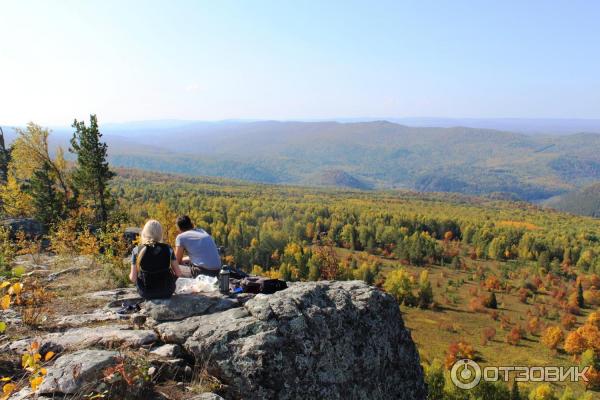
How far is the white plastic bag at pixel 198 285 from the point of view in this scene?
11.3 m

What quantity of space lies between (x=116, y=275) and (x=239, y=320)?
311 inches

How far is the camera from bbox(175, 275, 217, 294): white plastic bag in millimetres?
11273

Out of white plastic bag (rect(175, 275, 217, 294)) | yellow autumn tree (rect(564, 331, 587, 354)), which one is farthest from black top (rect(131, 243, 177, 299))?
yellow autumn tree (rect(564, 331, 587, 354))

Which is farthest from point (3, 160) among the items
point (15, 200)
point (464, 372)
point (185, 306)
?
point (464, 372)

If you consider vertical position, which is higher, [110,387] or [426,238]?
[110,387]

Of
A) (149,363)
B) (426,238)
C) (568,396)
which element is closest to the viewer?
(149,363)

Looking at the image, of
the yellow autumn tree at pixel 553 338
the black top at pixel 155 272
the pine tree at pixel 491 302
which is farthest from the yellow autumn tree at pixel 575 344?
the black top at pixel 155 272

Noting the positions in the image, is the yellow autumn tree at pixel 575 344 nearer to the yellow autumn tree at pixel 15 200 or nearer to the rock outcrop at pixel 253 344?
the rock outcrop at pixel 253 344

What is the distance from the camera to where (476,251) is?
140000 millimetres

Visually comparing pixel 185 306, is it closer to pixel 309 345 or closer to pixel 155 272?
pixel 155 272

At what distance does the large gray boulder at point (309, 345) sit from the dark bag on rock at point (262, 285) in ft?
1.46

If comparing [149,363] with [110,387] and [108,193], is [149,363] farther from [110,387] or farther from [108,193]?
[108,193]

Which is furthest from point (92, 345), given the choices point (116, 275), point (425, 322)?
point (425, 322)

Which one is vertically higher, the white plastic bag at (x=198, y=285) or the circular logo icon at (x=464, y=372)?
the white plastic bag at (x=198, y=285)
